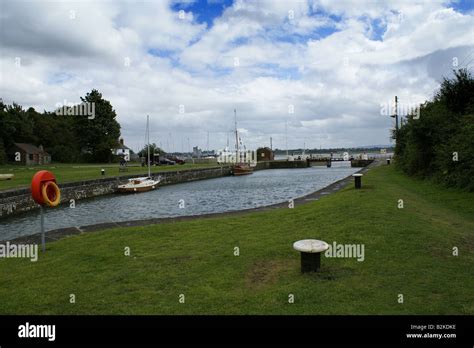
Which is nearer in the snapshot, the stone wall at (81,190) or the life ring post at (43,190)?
the life ring post at (43,190)

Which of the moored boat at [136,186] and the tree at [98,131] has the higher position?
the tree at [98,131]

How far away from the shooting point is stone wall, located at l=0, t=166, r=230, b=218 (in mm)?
23625

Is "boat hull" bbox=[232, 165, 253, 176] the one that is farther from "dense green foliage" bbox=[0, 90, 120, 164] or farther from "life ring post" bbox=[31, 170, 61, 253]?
"life ring post" bbox=[31, 170, 61, 253]

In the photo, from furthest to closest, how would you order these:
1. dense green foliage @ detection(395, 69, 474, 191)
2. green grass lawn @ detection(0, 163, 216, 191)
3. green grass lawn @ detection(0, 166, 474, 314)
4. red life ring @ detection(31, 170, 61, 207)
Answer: green grass lawn @ detection(0, 163, 216, 191)
dense green foliage @ detection(395, 69, 474, 191)
red life ring @ detection(31, 170, 61, 207)
green grass lawn @ detection(0, 166, 474, 314)

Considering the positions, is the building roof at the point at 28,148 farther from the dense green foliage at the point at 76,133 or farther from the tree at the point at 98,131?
the tree at the point at 98,131

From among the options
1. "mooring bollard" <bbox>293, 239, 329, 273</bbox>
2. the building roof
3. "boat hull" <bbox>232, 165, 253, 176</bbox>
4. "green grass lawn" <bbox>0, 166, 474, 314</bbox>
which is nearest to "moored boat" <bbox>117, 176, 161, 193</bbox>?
"green grass lawn" <bbox>0, 166, 474, 314</bbox>

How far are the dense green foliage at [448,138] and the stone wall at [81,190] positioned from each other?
83.1 feet

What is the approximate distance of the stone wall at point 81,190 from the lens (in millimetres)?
23625

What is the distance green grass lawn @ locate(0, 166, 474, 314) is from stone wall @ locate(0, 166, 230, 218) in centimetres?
1454

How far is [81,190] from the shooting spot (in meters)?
33.1


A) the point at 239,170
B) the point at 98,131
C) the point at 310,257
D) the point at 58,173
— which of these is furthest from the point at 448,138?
the point at 98,131

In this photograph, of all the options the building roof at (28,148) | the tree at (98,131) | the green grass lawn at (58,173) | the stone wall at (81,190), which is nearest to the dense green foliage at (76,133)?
the tree at (98,131)

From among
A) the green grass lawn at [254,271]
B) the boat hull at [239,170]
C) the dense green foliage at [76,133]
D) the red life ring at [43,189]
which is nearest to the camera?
→ the green grass lawn at [254,271]
